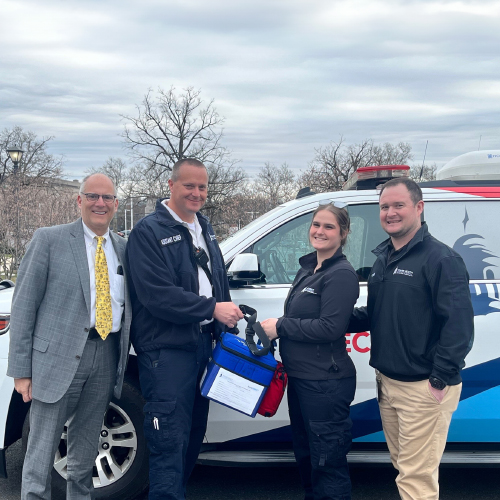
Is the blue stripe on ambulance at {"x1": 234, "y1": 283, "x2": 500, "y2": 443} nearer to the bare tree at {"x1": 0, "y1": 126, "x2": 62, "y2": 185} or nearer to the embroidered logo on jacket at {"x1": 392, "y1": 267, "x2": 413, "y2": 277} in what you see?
the embroidered logo on jacket at {"x1": 392, "y1": 267, "x2": 413, "y2": 277}

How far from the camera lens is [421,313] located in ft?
8.36

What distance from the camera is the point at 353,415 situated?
10.7 feet

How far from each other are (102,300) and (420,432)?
66.1 inches

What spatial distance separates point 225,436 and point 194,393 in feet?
2.02

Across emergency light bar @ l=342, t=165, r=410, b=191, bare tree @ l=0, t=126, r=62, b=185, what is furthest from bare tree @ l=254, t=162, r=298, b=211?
emergency light bar @ l=342, t=165, r=410, b=191

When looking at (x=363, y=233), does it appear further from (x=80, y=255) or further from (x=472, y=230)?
(x=80, y=255)

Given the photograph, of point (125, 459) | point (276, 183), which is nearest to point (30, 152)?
point (276, 183)

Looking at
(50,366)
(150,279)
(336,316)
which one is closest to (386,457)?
(336,316)

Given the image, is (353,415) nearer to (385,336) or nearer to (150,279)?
(385,336)

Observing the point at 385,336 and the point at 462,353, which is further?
the point at 385,336

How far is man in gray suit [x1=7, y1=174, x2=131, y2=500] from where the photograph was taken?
2596mm

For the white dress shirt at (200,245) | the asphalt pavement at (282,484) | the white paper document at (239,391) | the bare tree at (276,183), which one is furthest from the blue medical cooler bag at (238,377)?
the bare tree at (276,183)

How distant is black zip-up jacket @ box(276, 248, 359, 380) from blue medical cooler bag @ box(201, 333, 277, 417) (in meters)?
0.14

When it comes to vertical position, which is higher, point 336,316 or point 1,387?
point 336,316
